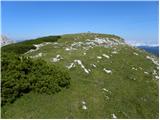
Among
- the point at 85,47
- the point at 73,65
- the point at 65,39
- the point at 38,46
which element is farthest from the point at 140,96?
the point at 65,39

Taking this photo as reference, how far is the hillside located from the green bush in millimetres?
592

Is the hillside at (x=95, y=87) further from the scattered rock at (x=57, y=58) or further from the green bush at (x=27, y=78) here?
the green bush at (x=27, y=78)

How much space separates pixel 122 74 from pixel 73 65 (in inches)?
226

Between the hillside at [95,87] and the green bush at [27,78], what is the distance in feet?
1.94

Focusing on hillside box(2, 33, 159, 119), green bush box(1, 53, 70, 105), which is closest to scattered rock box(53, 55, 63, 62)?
hillside box(2, 33, 159, 119)

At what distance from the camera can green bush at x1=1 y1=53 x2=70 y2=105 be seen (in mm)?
24516

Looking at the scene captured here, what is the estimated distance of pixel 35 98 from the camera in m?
25.6

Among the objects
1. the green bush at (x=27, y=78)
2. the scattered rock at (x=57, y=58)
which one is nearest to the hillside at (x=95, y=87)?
the scattered rock at (x=57, y=58)

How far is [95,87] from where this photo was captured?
2934 centimetres

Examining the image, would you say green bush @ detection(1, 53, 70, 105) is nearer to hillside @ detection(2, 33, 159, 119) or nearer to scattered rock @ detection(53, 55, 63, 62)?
hillside @ detection(2, 33, 159, 119)

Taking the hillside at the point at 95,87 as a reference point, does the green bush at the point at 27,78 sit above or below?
above

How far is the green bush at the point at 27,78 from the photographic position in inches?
965

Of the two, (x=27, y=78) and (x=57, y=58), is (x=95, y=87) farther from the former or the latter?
(x=57, y=58)

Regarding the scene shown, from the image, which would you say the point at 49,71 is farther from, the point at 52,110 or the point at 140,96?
the point at 140,96
